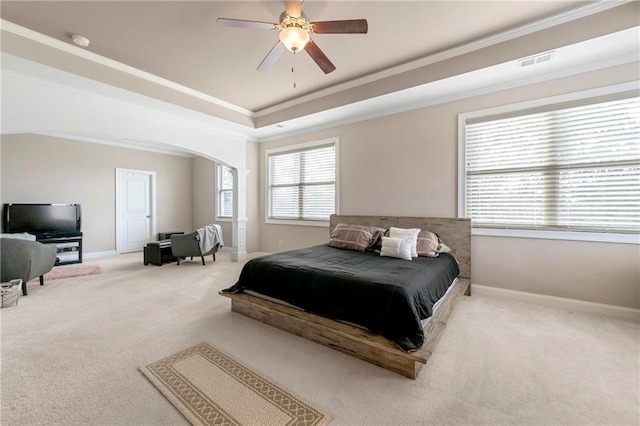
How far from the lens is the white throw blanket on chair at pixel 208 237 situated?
5316 millimetres

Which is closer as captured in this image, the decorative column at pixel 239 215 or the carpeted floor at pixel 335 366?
the carpeted floor at pixel 335 366

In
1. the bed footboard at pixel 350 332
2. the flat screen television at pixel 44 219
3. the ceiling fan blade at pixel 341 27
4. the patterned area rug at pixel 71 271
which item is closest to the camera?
the bed footboard at pixel 350 332

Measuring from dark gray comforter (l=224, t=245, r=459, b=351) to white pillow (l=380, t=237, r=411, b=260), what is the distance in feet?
0.35

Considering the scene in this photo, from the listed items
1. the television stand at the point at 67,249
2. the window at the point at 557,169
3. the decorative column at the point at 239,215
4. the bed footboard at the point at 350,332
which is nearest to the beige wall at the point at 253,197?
the decorative column at the point at 239,215

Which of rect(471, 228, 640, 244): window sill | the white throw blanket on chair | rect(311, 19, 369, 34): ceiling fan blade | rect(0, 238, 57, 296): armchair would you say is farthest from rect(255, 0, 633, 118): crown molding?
rect(0, 238, 57, 296): armchair

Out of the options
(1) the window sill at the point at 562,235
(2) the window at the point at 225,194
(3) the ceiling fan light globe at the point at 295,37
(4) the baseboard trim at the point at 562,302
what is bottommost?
(4) the baseboard trim at the point at 562,302

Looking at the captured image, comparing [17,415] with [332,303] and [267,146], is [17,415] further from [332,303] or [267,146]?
[267,146]

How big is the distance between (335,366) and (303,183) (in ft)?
13.1

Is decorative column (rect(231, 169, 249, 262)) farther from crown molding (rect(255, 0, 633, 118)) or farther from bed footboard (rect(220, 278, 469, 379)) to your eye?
bed footboard (rect(220, 278, 469, 379))

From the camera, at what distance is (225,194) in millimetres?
7289

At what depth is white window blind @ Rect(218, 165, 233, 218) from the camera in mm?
7207

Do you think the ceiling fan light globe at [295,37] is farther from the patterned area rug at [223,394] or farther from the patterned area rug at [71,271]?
the patterned area rug at [71,271]

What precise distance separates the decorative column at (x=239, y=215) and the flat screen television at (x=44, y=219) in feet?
10.5

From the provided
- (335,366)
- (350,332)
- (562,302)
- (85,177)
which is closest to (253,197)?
(85,177)
